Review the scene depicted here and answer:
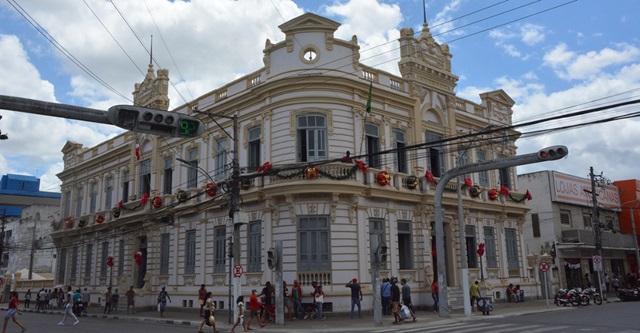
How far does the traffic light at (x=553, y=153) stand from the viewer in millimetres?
18234

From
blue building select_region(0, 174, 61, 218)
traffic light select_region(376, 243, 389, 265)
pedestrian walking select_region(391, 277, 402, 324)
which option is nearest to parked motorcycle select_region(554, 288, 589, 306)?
pedestrian walking select_region(391, 277, 402, 324)

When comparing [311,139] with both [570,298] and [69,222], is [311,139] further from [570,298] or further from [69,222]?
[69,222]

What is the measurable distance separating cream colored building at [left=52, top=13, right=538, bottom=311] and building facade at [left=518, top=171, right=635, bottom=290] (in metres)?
8.55

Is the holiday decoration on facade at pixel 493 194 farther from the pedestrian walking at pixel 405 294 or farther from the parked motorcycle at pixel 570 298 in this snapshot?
the pedestrian walking at pixel 405 294

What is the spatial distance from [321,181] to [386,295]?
563cm

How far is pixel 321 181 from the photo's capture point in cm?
2433

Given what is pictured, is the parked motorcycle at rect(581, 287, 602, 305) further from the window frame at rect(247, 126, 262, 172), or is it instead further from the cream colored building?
the window frame at rect(247, 126, 262, 172)

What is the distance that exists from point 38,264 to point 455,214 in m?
A: 55.9

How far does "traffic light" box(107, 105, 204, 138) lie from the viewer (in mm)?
10781

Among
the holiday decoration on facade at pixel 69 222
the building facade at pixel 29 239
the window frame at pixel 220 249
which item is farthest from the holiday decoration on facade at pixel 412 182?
the building facade at pixel 29 239

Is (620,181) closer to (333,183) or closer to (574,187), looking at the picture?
(574,187)

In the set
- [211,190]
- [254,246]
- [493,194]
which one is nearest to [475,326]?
[254,246]

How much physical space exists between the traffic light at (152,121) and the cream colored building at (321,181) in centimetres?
979

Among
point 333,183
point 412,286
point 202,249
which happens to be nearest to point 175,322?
point 202,249
